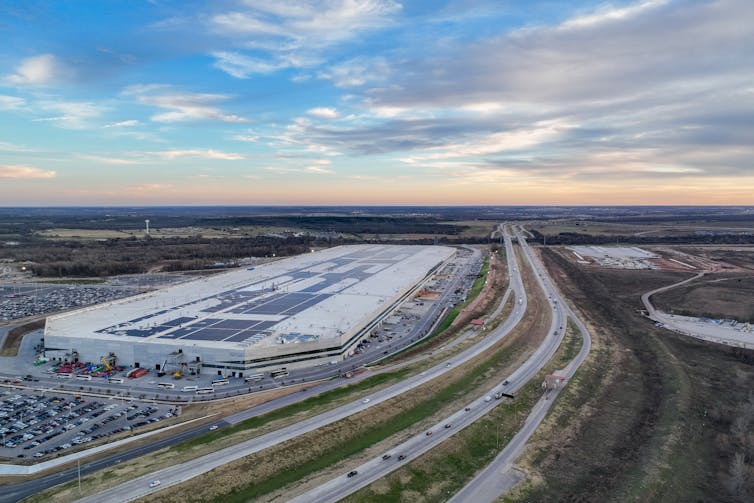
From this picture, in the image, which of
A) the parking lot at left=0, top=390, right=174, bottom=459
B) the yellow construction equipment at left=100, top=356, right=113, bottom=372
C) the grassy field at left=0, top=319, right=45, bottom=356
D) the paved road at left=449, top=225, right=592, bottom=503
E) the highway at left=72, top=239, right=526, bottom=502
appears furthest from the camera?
the grassy field at left=0, top=319, right=45, bottom=356

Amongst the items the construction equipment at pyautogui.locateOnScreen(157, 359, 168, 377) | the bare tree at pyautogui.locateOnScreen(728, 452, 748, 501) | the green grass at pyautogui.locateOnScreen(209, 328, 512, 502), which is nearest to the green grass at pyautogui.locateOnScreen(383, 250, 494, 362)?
the green grass at pyautogui.locateOnScreen(209, 328, 512, 502)

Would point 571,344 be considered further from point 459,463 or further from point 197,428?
point 197,428

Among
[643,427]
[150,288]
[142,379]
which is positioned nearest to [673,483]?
[643,427]

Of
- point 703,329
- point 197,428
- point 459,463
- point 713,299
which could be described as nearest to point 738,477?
point 459,463

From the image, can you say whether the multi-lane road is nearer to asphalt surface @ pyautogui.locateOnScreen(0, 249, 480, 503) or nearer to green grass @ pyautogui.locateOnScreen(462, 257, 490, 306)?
asphalt surface @ pyautogui.locateOnScreen(0, 249, 480, 503)

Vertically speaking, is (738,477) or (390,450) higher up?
(390,450)

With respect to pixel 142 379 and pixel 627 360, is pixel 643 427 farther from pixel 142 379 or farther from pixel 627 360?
pixel 142 379

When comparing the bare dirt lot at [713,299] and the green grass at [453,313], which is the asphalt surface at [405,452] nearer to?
the green grass at [453,313]
